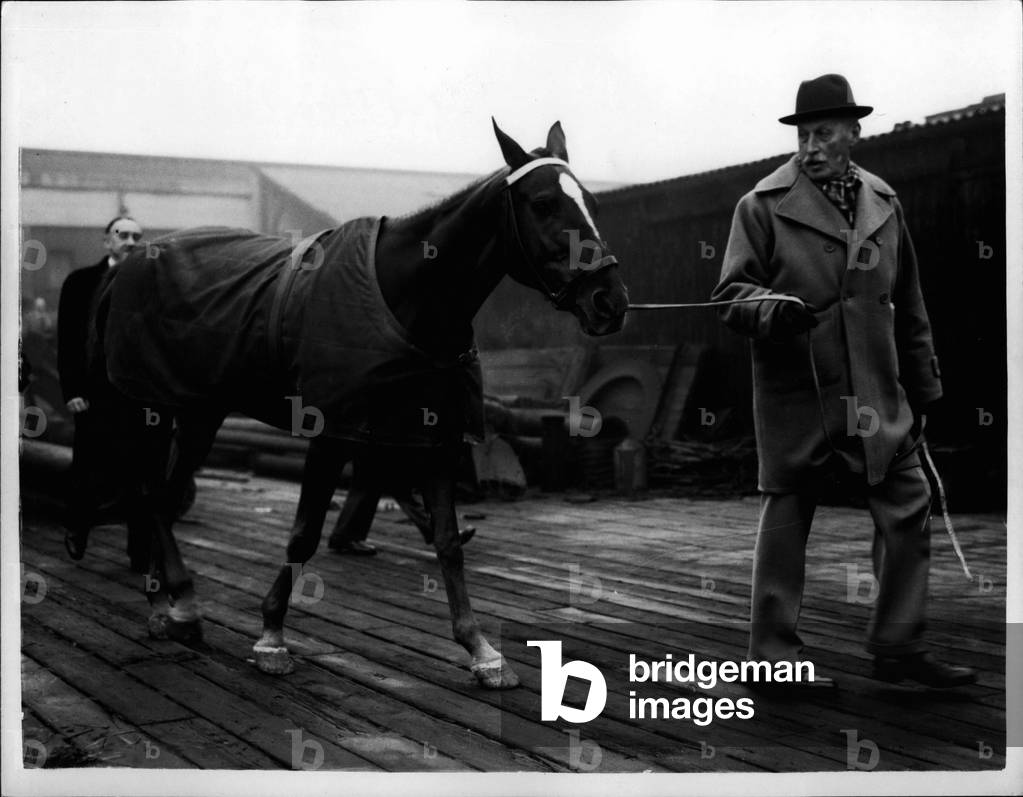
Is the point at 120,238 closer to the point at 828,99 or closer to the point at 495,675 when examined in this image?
the point at 495,675

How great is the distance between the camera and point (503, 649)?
4.12m

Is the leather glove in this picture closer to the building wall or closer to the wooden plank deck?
the wooden plank deck

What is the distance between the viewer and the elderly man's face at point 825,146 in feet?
11.5

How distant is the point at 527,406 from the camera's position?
8.62 metres

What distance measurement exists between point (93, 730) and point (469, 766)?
1210mm

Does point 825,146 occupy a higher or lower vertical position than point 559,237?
higher

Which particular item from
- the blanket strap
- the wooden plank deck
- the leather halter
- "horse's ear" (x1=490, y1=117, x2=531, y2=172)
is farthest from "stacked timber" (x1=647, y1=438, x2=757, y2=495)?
"horse's ear" (x1=490, y1=117, x2=531, y2=172)

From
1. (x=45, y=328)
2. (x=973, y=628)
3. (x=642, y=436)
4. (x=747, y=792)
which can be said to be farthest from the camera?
(x=45, y=328)

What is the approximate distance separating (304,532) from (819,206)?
7.03 ft

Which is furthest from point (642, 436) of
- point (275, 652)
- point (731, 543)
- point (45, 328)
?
point (45, 328)

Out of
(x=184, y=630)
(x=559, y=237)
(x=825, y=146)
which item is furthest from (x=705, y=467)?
(x=559, y=237)

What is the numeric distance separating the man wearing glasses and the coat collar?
9.41ft

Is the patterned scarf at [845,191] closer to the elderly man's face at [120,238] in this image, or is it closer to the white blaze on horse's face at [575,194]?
the white blaze on horse's face at [575,194]

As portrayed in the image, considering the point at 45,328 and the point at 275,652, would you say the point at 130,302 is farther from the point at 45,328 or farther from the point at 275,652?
the point at 45,328
